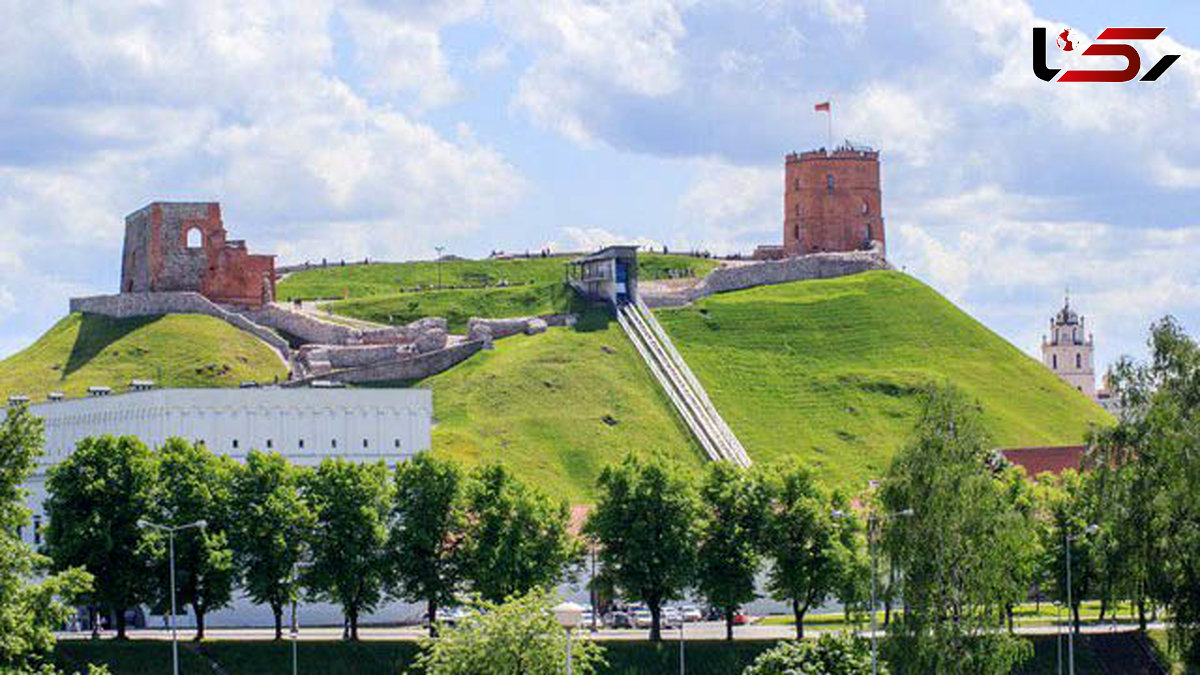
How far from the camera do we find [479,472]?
119 m

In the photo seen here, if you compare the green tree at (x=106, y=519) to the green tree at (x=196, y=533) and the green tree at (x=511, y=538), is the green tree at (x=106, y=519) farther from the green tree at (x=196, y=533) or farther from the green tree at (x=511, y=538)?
the green tree at (x=511, y=538)

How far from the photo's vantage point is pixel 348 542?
11319 centimetres

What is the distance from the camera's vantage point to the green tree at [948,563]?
8788 cm

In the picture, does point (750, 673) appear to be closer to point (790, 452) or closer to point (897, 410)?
point (790, 452)

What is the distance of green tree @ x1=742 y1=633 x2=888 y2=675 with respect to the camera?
267 ft

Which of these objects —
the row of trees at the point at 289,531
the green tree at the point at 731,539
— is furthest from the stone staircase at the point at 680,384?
the row of trees at the point at 289,531

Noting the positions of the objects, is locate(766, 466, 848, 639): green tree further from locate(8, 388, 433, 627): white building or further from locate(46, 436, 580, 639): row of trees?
locate(8, 388, 433, 627): white building

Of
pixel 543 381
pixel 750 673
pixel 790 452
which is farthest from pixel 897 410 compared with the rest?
pixel 750 673

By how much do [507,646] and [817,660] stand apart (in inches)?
500

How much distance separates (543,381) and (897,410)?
102ft

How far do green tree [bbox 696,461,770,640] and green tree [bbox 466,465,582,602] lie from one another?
7.39m

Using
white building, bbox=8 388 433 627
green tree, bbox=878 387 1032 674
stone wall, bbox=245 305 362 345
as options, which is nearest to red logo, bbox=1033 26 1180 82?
green tree, bbox=878 387 1032 674

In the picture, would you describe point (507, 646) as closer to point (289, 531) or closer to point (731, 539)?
point (289, 531)

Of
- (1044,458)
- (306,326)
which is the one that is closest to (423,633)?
(1044,458)
